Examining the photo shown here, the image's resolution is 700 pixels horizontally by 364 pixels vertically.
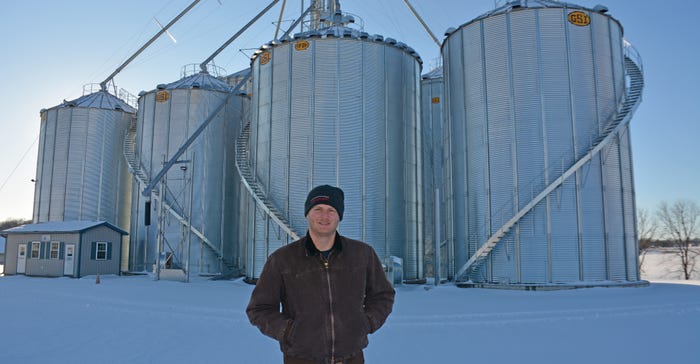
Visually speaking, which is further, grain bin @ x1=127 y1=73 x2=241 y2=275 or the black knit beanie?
grain bin @ x1=127 y1=73 x2=241 y2=275

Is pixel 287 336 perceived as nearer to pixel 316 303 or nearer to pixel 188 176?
pixel 316 303

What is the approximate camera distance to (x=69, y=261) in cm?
3191

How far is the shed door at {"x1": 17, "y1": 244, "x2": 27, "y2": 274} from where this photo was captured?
33.3 metres

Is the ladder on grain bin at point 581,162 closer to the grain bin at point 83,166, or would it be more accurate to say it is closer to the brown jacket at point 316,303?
the brown jacket at point 316,303

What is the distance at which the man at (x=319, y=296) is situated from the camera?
3.64 m

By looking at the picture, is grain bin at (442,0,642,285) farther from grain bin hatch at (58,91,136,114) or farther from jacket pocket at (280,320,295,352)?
grain bin hatch at (58,91,136,114)

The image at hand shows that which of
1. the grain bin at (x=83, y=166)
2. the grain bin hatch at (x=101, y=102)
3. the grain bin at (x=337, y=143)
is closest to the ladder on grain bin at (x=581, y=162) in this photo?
the grain bin at (x=337, y=143)

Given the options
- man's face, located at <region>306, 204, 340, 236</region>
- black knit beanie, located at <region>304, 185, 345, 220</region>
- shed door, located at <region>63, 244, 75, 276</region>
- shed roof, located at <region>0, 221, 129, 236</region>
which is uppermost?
shed roof, located at <region>0, 221, 129, 236</region>

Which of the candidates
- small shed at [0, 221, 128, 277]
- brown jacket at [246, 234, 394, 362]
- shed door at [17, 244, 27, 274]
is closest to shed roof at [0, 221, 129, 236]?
small shed at [0, 221, 128, 277]

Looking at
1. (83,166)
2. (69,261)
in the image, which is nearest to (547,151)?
(69,261)

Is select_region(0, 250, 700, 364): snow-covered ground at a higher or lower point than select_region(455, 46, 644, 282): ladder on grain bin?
Result: lower

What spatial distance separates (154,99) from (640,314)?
31.3 metres

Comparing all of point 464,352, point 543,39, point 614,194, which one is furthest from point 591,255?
point 464,352

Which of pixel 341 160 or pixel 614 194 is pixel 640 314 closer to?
pixel 614 194
